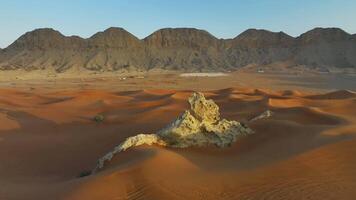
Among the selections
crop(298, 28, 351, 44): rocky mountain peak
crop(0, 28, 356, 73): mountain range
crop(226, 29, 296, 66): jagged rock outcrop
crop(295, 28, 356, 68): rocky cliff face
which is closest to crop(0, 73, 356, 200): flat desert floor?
crop(295, 28, 356, 68): rocky cliff face

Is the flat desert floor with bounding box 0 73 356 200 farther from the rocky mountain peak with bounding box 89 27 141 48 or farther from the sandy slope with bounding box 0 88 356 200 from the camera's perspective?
the rocky mountain peak with bounding box 89 27 141 48

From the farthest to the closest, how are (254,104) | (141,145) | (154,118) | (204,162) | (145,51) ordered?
(145,51)
(254,104)
(154,118)
(141,145)
(204,162)

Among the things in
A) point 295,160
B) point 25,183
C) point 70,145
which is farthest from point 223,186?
point 70,145

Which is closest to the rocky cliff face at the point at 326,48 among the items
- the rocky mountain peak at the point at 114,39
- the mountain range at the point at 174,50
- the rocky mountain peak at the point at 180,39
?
the mountain range at the point at 174,50

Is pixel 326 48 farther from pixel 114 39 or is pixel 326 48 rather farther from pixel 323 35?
pixel 114 39

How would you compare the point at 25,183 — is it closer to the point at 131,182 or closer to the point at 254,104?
the point at 131,182

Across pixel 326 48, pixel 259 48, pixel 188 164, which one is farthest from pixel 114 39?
pixel 188 164
